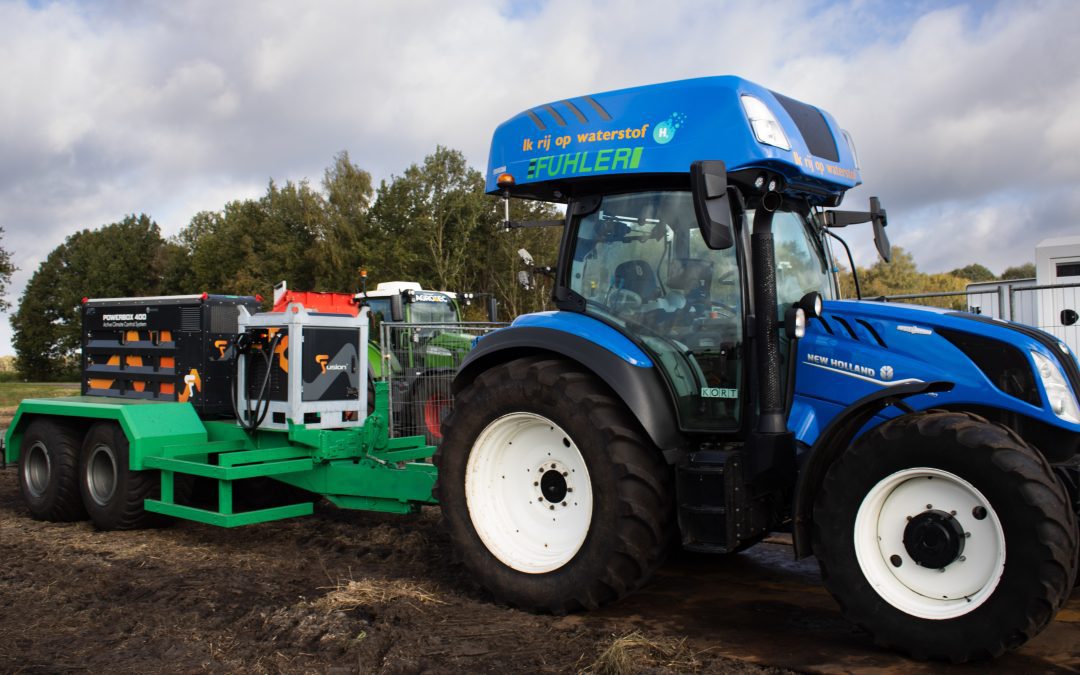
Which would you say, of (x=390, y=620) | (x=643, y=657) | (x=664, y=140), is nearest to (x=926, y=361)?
(x=664, y=140)

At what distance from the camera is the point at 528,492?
16.3 ft

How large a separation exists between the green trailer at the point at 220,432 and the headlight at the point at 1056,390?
3.73 meters

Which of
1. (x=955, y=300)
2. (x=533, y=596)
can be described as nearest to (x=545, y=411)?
(x=533, y=596)

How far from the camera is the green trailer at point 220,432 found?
6.55 m

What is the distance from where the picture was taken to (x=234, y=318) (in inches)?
302

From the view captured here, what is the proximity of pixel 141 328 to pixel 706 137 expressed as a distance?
18.5 feet

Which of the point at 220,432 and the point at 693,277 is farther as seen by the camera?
the point at 220,432

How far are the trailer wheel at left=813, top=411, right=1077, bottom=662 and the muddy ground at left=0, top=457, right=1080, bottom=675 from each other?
0.69 feet

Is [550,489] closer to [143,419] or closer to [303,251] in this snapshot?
[143,419]

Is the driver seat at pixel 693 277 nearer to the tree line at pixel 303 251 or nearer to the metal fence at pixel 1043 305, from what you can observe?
the metal fence at pixel 1043 305

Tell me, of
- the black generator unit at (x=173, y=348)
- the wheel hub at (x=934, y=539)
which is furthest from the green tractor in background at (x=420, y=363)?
the wheel hub at (x=934, y=539)

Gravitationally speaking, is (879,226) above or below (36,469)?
above

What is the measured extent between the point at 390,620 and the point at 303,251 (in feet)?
140

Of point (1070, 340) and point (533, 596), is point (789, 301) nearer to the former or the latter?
point (533, 596)
